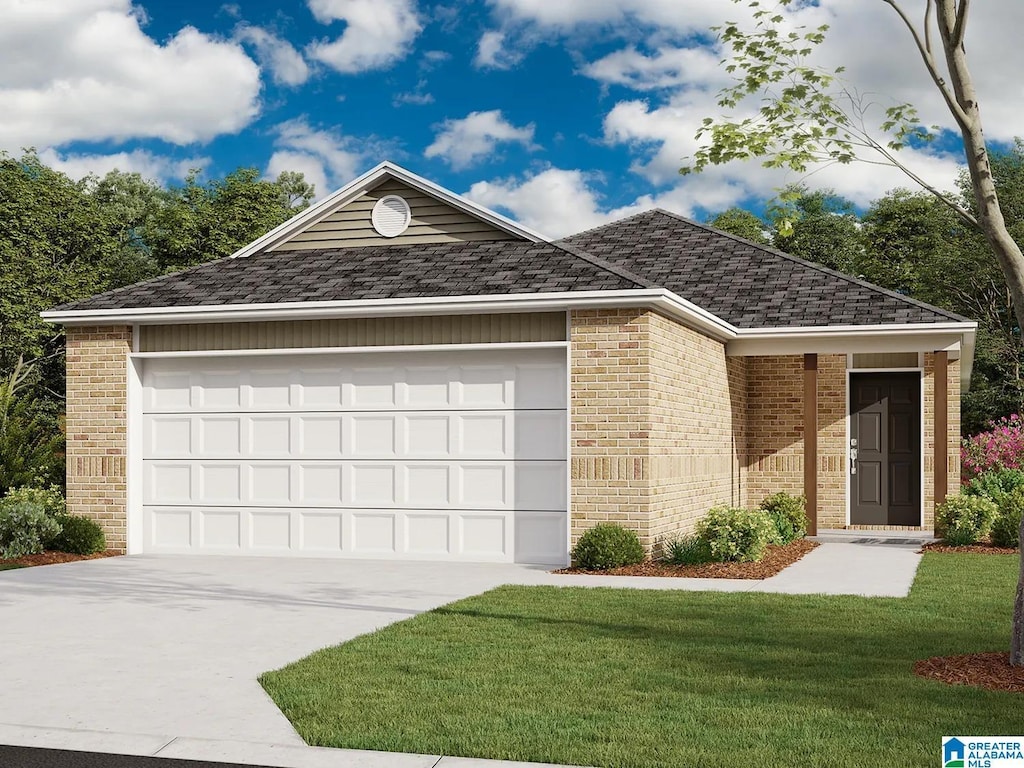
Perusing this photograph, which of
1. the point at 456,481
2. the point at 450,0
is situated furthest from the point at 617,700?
the point at 450,0

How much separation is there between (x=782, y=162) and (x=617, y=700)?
3991mm

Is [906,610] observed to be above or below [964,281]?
below

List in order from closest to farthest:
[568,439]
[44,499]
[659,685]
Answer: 1. [659,685]
2. [568,439]
3. [44,499]

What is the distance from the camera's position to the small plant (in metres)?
16.4

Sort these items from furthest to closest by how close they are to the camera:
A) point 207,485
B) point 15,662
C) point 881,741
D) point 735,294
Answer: point 735,294
point 207,485
point 15,662
point 881,741

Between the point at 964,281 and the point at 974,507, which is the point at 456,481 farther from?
the point at 964,281

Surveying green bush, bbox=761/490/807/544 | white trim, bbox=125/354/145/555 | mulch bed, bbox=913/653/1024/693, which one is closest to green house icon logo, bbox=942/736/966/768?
mulch bed, bbox=913/653/1024/693

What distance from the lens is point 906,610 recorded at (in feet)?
35.1

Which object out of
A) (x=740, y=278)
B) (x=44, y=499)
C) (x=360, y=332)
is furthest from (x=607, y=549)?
(x=44, y=499)

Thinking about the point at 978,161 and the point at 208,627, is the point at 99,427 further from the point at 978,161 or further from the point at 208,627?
the point at 978,161

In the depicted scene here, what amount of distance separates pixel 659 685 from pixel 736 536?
7.14m

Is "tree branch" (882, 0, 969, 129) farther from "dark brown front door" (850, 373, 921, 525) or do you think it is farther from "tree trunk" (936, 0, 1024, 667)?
"dark brown front door" (850, 373, 921, 525)

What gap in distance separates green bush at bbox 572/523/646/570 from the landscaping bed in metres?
6.53

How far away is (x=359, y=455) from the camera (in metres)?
15.7
